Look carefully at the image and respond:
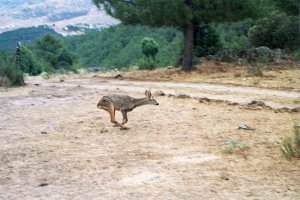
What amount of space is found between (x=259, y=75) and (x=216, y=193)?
1492 cm

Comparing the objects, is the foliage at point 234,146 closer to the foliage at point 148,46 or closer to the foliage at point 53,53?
the foliage at point 148,46

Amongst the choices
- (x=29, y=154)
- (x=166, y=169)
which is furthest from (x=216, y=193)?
(x=29, y=154)

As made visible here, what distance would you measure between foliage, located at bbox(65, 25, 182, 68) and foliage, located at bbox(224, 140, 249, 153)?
46.8m

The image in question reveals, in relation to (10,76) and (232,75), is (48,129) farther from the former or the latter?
(232,75)

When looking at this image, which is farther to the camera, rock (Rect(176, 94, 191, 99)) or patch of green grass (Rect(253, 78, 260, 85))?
patch of green grass (Rect(253, 78, 260, 85))

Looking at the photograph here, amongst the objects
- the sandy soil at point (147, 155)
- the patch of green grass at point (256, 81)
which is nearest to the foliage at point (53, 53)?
the patch of green grass at point (256, 81)

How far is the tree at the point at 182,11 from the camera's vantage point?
Answer: 71.3ft

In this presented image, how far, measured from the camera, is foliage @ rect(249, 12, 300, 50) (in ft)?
94.3

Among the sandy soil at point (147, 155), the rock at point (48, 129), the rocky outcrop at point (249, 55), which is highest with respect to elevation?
the rocky outcrop at point (249, 55)

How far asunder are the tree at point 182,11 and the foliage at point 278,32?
632 cm

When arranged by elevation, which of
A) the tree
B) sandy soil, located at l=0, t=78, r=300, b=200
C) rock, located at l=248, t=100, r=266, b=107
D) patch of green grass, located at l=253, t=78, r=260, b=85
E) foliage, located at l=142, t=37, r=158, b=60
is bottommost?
sandy soil, located at l=0, t=78, r=300, b=200

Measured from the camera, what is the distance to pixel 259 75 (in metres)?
20.8

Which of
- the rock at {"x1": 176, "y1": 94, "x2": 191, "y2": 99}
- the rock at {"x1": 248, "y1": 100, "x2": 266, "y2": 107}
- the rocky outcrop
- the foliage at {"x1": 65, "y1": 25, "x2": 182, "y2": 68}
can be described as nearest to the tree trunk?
the rocky outcrop

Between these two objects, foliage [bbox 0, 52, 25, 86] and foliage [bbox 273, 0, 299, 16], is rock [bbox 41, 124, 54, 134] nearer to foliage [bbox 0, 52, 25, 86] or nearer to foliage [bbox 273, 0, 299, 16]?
foliage [bbox 0, 52, 25, 86]
